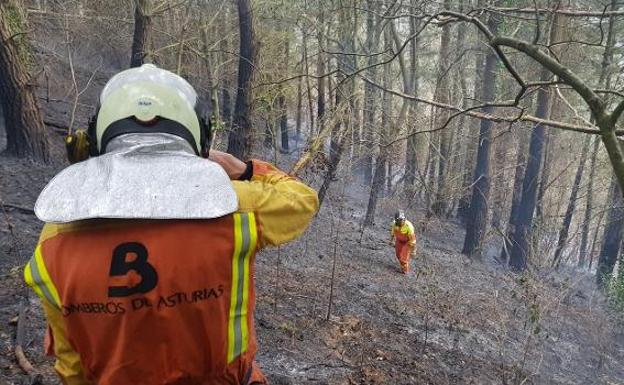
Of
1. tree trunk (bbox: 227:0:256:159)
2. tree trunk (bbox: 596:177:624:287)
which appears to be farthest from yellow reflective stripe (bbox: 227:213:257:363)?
tree trunk (bbox: 596:177:624:287)

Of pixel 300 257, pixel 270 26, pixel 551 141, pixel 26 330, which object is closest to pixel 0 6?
pixel 26 330

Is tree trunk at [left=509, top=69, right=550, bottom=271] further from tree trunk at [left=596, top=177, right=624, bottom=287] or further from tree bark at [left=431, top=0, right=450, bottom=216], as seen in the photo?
tree trunk at [left=596, top=177, right=624, bottom=287]

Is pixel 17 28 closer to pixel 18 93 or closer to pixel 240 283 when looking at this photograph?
pixel 18 93

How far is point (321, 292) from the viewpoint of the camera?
346 inches

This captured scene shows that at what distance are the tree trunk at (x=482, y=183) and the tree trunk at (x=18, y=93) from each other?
12127 mm

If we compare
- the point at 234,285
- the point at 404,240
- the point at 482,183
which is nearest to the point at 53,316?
the point at 234,285

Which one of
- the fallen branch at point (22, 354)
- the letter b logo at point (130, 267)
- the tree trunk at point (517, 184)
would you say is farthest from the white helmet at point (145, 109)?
the tree trunk at point (517, 184)

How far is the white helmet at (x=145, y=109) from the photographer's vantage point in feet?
4.96

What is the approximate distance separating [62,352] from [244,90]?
27.3ft

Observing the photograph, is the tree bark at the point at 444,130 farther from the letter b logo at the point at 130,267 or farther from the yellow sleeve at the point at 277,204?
the letter b logo at the point at 130,267

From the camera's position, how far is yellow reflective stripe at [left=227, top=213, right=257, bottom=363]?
1.48 meters

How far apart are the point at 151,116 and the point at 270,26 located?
60.5ft

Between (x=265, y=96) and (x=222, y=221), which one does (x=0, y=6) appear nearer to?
(x=265, y=96)

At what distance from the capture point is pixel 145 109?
59.6 inches
